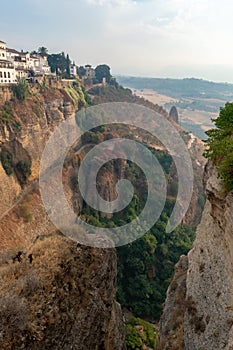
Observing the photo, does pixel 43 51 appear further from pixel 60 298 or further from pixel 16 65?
pixel 60 298

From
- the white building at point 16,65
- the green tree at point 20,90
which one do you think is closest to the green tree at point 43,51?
the white building at point 16,65

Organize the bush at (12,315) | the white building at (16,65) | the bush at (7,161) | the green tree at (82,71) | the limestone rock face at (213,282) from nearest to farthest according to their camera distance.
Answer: the bush at (12,315) < the limestone rock face at (213,282) < the bush at (7,161) < the white building at (16,65) < the green tree at (82,71)

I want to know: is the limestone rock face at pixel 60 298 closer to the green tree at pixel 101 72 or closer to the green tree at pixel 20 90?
the green tree at pixel 20 90

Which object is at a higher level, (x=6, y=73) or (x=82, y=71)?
(x=82, y=71)

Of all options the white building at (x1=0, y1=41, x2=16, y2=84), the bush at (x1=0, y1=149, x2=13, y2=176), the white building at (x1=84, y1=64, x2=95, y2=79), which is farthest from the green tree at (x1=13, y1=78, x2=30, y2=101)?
the white building at (x1=84, y1=64, x2=95, y2=79)

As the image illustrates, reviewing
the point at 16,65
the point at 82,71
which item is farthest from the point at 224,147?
the point at 82,71

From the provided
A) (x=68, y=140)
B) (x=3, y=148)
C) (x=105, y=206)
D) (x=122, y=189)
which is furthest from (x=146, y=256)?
(x=68, y=140)

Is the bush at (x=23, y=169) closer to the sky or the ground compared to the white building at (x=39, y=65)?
closer to the ground

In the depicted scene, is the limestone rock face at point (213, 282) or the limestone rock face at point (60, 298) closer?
the limestone rock face at point (60, 298)

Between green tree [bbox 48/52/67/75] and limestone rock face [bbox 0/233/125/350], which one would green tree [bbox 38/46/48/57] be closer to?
green tree [bbox 48/52/67/75]
